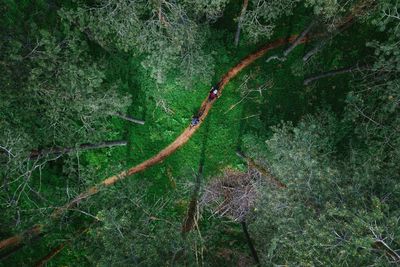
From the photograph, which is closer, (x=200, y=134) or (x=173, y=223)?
(x=173, y=223)

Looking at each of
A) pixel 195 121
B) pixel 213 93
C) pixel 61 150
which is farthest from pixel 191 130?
pixel 61 150

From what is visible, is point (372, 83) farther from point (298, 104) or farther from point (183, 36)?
point (183, 36)

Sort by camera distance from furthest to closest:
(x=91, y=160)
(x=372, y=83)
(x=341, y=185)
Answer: (x=91, y=160) → (x=372, y=83) → (x=341, y=185)

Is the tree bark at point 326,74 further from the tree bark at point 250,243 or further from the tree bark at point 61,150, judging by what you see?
the tree bark at point 61,150

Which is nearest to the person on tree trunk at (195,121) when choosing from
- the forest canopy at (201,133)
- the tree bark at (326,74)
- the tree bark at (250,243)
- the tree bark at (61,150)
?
the forest canopy at (201,133)

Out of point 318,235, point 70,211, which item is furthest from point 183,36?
point 70,211

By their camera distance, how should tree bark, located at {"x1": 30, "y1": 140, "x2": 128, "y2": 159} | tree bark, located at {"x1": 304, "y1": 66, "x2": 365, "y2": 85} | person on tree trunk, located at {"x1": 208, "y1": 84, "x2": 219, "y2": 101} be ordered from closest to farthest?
tree bark, located at {"x1": 30, "y1": 140, "x2": 128, "y2": 159} → tree bark, located at {"x1": 304, "y1": 66, "x2": 365, "y2": 85} → person on tree trunk, located at {"x1": 208, "y1": 84, "x2": 219, "y2": 101}

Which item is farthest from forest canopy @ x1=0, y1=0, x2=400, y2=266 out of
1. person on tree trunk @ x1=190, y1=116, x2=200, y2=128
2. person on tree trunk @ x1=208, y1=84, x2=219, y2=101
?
person on tree trunk @ x1=208, y1=84, x2=219, y2=101

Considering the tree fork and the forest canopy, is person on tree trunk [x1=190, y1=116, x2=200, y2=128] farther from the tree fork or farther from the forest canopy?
the tree fork
